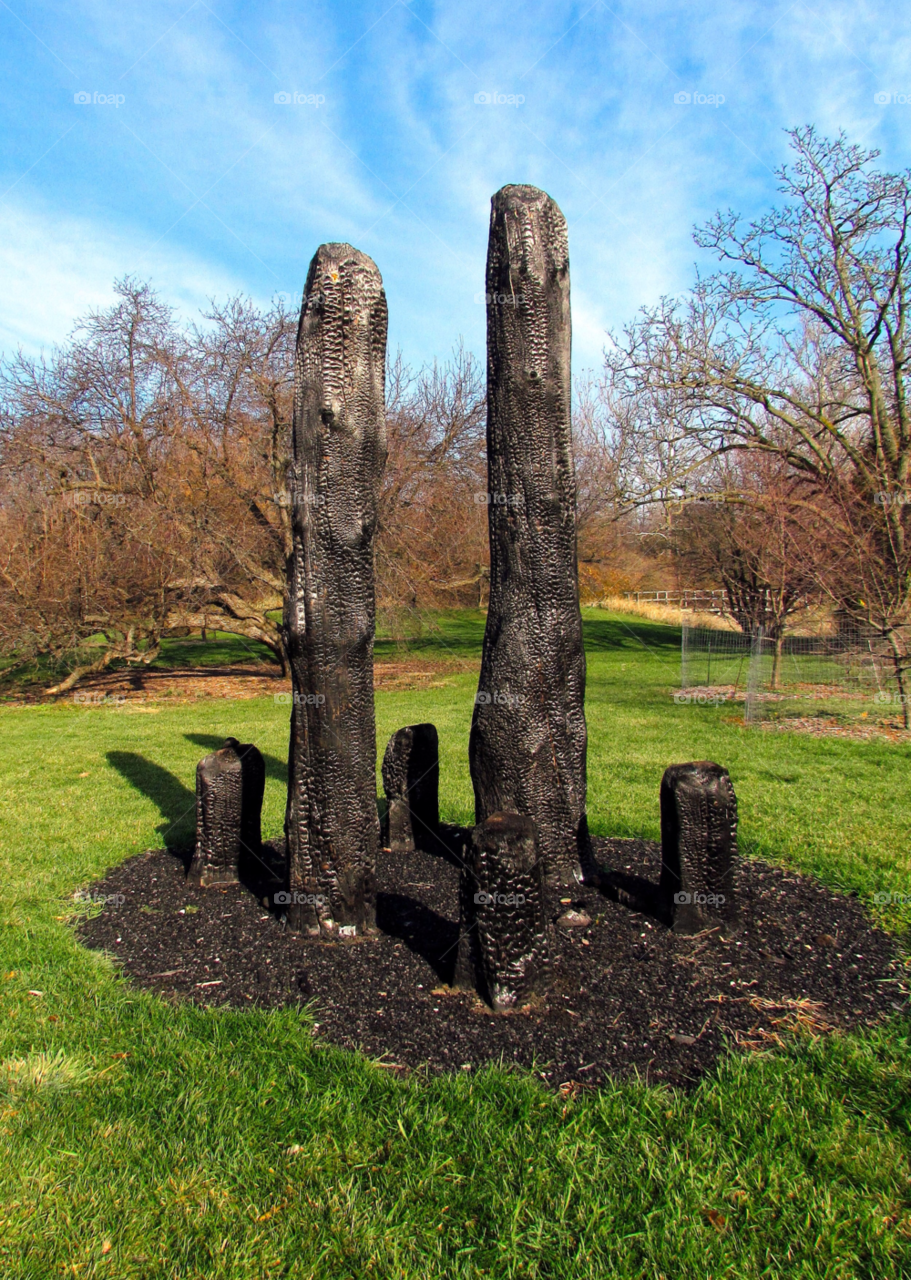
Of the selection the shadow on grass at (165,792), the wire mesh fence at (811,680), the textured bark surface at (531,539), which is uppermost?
the textured bark surface at (531,539)

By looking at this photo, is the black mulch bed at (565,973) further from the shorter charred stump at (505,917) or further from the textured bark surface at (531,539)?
the textured bark surface at (531,539)

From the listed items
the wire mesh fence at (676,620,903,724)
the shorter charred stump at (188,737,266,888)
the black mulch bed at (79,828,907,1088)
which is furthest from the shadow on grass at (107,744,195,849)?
the wire mesh fence at (676,620,903,724)

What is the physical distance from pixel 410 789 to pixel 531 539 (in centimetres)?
217

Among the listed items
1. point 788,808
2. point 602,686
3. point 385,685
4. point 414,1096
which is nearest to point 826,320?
point 602,686

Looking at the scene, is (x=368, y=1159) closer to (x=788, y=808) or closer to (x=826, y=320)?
(x=788, y=808)

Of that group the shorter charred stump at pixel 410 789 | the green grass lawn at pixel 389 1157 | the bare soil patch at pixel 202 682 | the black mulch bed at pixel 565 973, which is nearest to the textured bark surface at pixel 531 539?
the black mulch bed at pixel 565 973

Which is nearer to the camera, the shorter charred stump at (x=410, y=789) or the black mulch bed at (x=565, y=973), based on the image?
the black mulch bed at (x=565, y=973)

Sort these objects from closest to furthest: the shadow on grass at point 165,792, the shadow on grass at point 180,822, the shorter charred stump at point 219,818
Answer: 1. the shorter charred stump at point 219,818
2. the shadow on grass at point 180,822
3. the shadow on grass at point 165,792

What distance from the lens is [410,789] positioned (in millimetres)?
5898

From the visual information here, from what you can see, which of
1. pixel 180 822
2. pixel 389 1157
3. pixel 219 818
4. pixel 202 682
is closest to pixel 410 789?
pixel 219 818

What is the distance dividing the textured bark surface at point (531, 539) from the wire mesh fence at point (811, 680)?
726 centimetres

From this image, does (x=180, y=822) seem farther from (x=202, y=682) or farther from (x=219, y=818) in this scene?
(x=202, y=682)

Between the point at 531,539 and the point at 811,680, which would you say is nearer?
the point at 531,539

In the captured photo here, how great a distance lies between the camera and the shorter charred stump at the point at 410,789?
5.86 m
